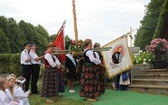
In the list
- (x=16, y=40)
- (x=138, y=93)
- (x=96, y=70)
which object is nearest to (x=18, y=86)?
(x=96, y=70)

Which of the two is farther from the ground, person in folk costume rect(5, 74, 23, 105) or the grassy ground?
person in folk costume rect(5, 74, 23, 105)

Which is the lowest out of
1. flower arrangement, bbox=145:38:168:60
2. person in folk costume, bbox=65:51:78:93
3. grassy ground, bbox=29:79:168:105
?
grassy ground, bbox=29:79:168:105

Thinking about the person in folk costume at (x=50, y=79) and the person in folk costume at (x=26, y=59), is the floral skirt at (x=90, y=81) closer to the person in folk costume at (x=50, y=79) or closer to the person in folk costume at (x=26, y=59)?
the person in folk costume at (x=50, y=79)

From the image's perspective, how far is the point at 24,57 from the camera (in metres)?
8.66

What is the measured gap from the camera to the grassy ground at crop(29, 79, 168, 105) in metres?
6.98

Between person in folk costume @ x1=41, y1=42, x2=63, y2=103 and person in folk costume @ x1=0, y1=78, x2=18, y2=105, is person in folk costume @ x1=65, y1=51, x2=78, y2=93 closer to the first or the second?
person in folk costume @ x1=41, y1=42, x2=63, y2=103

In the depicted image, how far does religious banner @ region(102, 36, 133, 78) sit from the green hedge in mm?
5257

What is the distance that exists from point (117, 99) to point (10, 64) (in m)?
6.94

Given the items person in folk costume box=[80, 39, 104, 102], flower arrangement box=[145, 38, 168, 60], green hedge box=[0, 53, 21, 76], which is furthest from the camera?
green hedge box=[0, 53, 21, 76]

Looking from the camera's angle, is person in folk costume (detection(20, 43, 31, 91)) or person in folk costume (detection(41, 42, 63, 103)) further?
person in folk costume (detection(20, 43, 31, 91))

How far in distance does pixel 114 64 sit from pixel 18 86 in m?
3.85

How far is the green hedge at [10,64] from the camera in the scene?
12844 mm

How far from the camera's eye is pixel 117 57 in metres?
9.09

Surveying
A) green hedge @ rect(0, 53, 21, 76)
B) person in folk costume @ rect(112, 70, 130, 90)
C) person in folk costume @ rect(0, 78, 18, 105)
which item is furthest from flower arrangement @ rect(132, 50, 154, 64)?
person in folk costume @ rect(0, 78, 18, 105)
